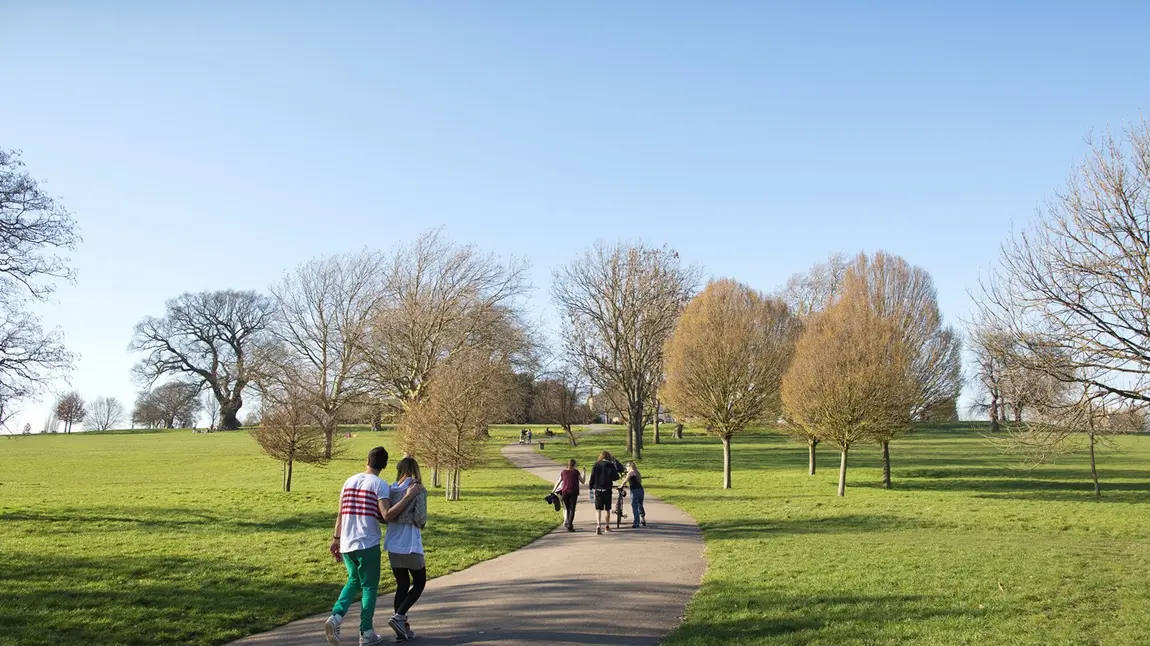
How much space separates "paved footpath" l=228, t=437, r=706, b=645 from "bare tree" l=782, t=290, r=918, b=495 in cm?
1480

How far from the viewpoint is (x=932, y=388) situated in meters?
A: 35.9

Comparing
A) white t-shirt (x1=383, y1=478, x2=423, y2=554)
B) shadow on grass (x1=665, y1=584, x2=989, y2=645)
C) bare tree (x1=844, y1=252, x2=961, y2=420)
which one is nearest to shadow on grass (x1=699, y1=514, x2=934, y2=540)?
shadow on grass (x1=665, y1=584, x2=989, y2=645)

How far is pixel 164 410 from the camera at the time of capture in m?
99.1

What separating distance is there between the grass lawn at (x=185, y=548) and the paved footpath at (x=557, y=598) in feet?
2.62

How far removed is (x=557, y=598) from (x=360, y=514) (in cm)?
325

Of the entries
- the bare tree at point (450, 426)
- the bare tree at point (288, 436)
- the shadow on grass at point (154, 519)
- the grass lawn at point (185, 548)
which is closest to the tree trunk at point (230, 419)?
the grass lawn at point (185, 548)

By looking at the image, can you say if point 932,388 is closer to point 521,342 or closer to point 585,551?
point 521,342

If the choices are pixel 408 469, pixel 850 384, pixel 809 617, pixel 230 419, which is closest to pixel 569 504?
pixel 809 617

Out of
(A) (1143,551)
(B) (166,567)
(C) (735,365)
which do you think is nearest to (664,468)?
(C) (735,365)

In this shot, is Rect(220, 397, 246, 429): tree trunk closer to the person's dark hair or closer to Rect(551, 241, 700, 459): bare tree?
Rect(551, 241, 700, 459): bare tree

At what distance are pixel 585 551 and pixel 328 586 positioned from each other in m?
4.87

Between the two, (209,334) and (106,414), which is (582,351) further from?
(106,414)

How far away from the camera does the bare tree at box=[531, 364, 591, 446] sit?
5397 cm

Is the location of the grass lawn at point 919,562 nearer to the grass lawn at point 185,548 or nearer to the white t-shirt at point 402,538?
the white t-shirt at point 402,538
